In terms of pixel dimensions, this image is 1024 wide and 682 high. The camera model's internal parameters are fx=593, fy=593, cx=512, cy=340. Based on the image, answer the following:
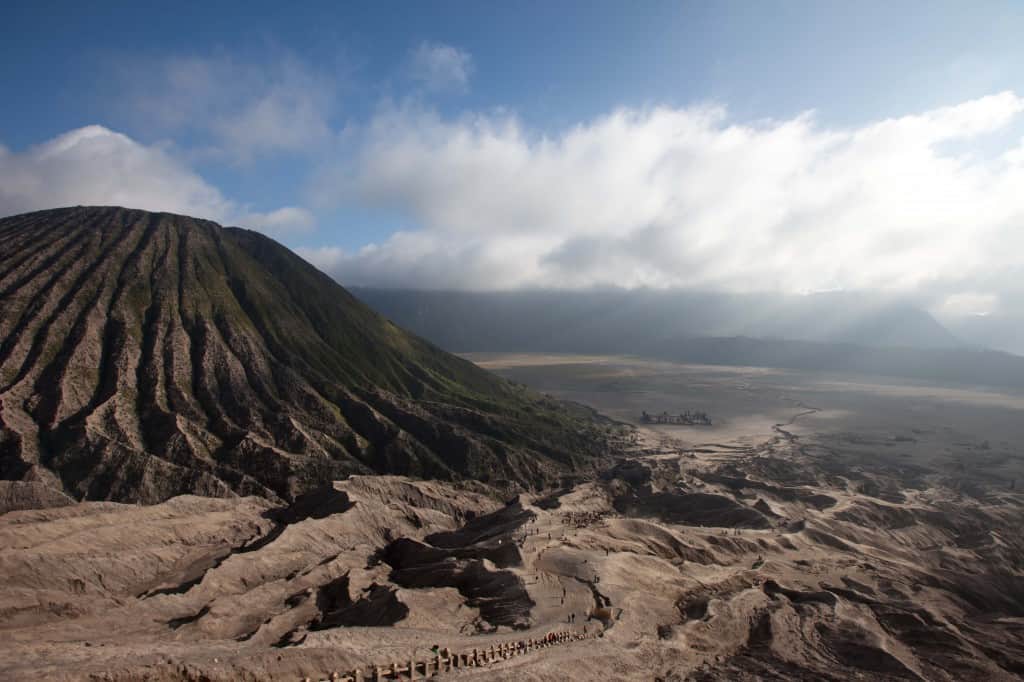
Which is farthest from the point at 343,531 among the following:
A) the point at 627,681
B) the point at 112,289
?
the point at 112,289

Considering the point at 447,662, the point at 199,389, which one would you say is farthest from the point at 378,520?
the point at 199,389

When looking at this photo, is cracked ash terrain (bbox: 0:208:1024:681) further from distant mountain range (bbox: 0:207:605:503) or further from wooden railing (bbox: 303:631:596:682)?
wooden railing (bbox: 303:631:596:682)

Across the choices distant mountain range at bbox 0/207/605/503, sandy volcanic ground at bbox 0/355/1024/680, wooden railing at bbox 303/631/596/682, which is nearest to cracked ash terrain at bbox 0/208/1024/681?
sandy volcanic ground at bbox 0/355/1024/680

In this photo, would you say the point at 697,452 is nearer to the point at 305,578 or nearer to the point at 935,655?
the point at 935,655

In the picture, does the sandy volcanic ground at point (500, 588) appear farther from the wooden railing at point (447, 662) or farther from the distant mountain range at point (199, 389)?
the distant mountain range at point (199, 389)

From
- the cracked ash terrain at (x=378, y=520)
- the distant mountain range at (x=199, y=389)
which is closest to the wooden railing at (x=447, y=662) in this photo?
the cracked ash terrain at (x=378, y=520)

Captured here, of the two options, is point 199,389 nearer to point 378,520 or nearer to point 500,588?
point 378,520

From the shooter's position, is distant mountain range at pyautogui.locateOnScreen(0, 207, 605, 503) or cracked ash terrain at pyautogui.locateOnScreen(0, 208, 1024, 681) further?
distant mountain range at pyautogui.locateOnScreen(0, 207, 605, 503)
